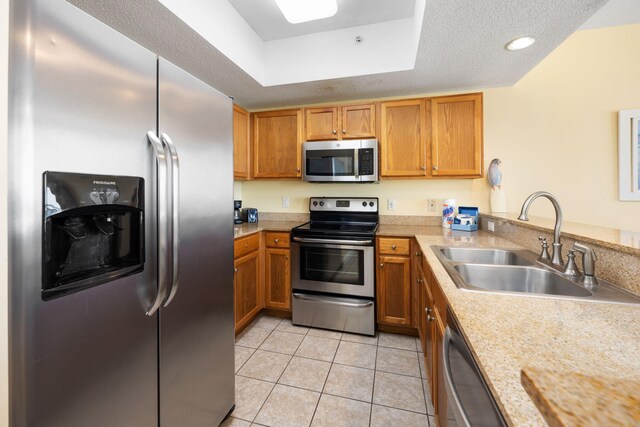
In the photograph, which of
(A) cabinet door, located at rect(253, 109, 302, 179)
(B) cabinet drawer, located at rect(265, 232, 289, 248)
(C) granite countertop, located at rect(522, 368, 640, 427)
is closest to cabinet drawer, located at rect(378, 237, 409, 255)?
(B) cabinet drawer, located at rect(265, 232, 289, 248)

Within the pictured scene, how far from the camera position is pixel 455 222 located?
2527 millimetres

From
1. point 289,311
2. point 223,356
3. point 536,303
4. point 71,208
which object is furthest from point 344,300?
point 71,208

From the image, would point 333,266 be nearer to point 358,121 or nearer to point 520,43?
point 358,121

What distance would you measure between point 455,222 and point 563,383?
2381 millimetres

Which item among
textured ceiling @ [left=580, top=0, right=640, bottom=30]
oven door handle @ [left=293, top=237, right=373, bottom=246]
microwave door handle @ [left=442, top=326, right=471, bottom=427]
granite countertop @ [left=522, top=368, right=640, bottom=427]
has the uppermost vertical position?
textured ceiling @ [left=580, top=0, right=640, bottom=30]

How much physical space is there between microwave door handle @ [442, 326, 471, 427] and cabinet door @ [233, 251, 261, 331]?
1.68 m

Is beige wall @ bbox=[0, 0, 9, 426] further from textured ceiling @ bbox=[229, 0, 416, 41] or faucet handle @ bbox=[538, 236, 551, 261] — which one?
faucet handle @ bbox=[538, 236, 551, 261]

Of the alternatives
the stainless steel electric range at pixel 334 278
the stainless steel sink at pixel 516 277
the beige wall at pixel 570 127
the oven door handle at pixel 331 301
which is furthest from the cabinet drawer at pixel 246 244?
the beige wall at pixel 570 127

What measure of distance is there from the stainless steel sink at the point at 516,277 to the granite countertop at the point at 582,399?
68cm

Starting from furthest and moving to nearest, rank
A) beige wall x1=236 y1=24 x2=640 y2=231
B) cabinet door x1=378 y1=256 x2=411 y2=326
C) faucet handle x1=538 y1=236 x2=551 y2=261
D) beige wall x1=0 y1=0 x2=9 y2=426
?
beige wall x1=236 y1=24 x2=640 y2=231, cabinet door x1=378 y1=256 x2=411 y2=326, faucet handle x1=538 y1=236 x2=551 y2=261, beige wall x1=0 y1=0 x2=9 y2=426

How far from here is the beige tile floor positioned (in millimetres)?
1500

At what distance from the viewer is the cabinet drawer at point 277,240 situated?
2.57m

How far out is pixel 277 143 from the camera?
114 inches

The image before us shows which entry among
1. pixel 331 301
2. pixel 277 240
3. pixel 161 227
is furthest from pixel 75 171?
pixel 331 301
